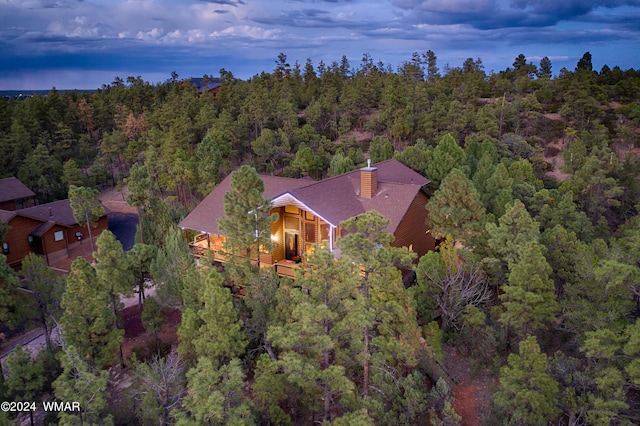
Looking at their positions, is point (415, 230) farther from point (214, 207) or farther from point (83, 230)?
point (83, 230)

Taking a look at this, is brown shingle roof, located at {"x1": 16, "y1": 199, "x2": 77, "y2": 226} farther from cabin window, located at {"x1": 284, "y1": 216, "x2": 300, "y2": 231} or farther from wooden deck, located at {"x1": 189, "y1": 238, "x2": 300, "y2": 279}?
cabin window, located at {"x1": 284, "y1": 216, "x2": 300, "y2": 231}

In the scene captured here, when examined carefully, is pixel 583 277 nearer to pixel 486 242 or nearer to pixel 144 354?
pixel 486 242

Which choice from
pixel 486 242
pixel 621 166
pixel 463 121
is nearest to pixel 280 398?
pixel 486 242

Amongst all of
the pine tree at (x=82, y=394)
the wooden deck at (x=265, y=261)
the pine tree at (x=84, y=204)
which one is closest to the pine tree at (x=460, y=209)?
the wooden deck at (x=265, y=261)

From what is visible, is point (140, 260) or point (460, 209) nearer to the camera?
point (460, 209)

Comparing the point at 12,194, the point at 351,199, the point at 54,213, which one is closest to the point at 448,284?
the point at 351,199

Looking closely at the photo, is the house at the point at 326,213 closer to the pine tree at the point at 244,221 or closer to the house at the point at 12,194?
the pine tree at the point at 244,221

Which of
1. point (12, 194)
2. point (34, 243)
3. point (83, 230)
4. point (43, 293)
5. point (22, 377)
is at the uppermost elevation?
point (43, 293)
